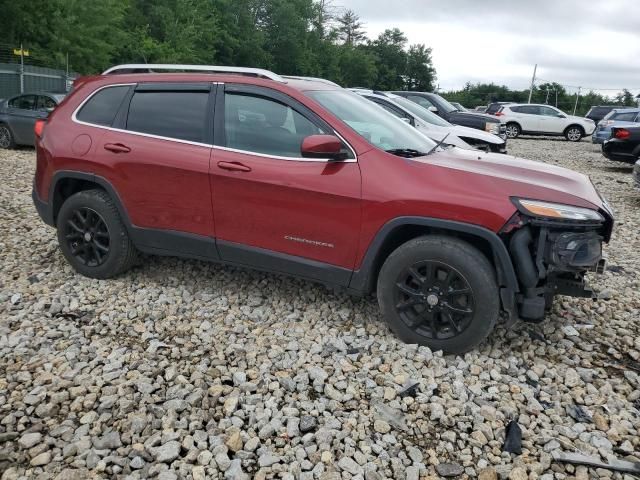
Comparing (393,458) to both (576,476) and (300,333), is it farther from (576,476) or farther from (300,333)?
(300,333)

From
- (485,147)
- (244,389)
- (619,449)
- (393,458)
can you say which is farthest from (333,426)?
(485,147)

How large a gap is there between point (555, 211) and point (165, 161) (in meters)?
2.76

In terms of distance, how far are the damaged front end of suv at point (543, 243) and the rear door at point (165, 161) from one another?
217 cm

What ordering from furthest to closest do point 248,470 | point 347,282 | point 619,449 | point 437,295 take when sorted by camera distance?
point 347,282 → point 437,295 → point 619,449 → point 248,470

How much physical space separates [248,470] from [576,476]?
1.59 metres

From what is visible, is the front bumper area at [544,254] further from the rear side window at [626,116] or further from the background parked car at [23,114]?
the rear side window at [626,116]

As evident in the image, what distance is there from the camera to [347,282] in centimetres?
362

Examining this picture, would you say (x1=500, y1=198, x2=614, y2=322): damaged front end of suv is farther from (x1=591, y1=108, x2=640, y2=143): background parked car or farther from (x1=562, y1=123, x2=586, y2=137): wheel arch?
(x1=562, y1=123, x2=586, y2=137): wheel arch

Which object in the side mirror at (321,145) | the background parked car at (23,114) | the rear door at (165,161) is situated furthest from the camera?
the background parked car at (23,114)

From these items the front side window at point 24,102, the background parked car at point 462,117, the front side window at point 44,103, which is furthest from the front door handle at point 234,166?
the background parked car at point 462,117

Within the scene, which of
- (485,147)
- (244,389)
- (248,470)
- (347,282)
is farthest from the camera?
(485,147)

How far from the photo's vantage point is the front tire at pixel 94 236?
4.29 meters

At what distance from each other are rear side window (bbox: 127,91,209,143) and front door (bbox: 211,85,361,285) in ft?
0.56

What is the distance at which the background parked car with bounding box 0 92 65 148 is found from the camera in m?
11.4
